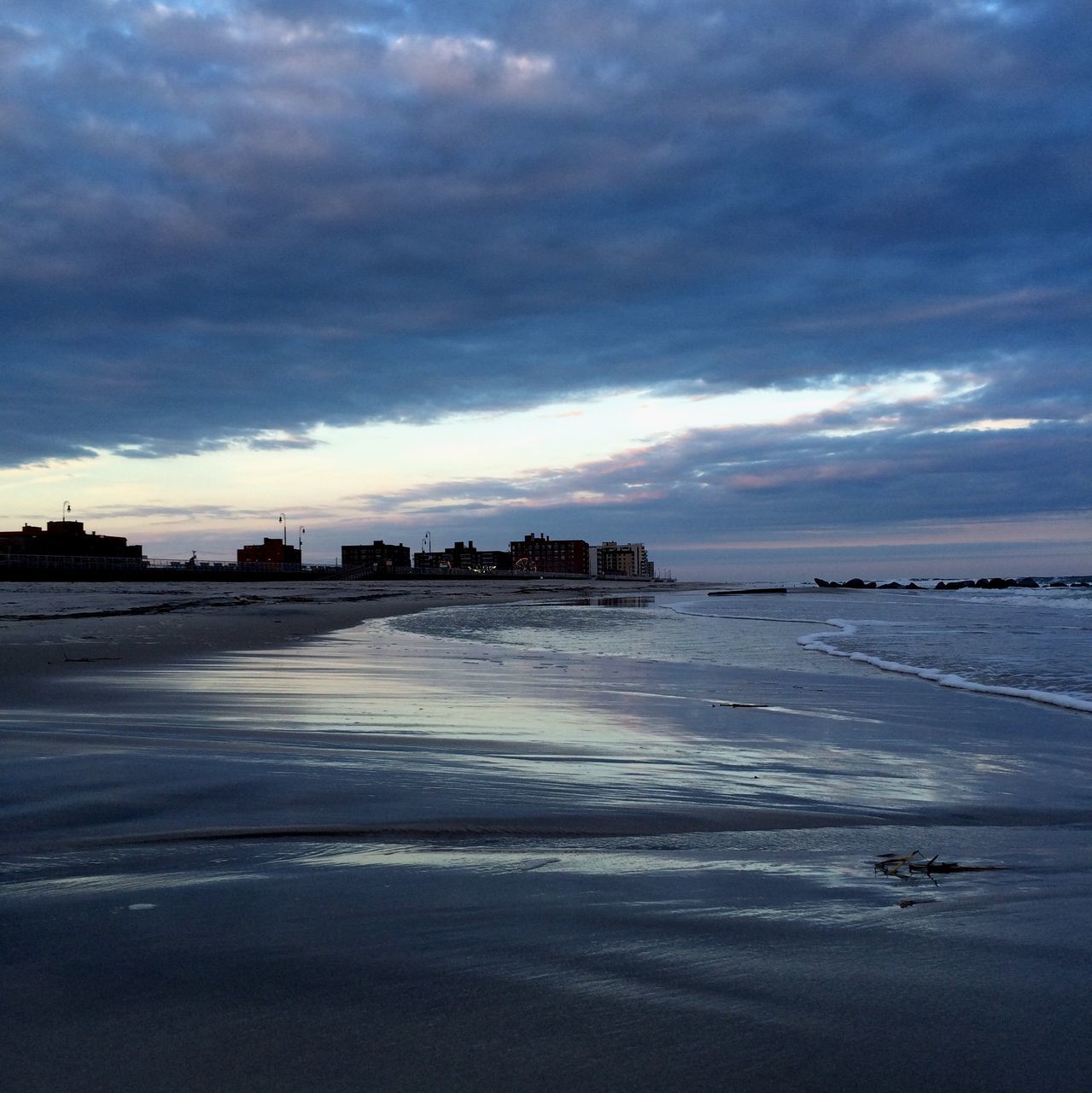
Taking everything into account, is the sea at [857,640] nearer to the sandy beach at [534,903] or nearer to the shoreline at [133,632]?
the shoreline at [133,632]

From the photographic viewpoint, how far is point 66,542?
12050cm

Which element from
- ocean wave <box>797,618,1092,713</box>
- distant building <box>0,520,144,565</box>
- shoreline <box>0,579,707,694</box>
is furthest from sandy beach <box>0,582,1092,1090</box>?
distant building <box>0,520,144,565</box>

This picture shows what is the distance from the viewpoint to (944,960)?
2145mm

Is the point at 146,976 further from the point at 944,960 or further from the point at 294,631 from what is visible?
the point at 294,631

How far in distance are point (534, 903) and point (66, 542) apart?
13517 centimetres

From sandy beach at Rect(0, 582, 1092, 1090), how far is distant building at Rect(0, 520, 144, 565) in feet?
351

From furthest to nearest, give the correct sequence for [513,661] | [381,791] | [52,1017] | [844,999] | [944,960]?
1. [513,661]
2. [381,791]
3. [944,960]
4. [844,999]
5. [52,1017]

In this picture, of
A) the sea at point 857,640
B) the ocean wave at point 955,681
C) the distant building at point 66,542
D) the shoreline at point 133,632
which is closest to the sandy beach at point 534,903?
the ocean wave at point 955,681

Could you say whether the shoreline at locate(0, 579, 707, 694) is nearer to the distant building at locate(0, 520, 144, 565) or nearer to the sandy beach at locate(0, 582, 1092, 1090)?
the sandy beach at locate(0, 582, 1092, 1090)

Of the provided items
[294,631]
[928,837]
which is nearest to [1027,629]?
[294,631]

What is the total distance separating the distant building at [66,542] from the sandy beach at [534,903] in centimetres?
10693

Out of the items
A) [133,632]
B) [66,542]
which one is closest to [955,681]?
[133,632]

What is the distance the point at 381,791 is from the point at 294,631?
13.4 meters

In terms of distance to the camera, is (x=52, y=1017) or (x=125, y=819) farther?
(x=125, y=819)
